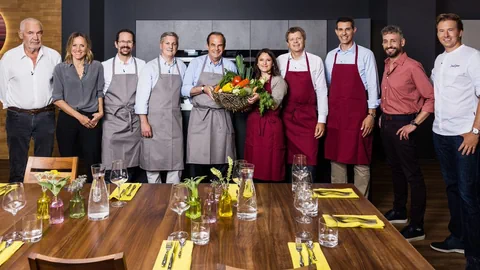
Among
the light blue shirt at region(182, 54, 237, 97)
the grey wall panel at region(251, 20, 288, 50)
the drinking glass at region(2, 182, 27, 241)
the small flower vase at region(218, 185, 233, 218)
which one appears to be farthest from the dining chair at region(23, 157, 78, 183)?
the grey wall panel at region(251, 20, 288, 50)

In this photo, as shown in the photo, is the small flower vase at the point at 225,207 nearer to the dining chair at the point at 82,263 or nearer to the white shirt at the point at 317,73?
the dining chair at the point at 82,263

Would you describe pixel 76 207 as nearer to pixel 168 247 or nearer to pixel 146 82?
pixel 168 247

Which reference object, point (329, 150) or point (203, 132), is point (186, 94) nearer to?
point (203, 132)

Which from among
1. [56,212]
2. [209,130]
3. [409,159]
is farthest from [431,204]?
[56,212]

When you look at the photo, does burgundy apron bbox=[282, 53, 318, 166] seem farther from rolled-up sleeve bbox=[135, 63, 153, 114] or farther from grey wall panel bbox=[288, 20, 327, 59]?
grey wall panel bbox=[288, 20, 327, 59]

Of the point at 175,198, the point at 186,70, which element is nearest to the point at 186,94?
the point at 186,70

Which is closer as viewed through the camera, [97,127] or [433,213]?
[97,127]

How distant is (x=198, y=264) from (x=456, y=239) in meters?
2.36

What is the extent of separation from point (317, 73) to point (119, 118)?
5.24 feet

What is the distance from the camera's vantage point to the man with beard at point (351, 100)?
338cm

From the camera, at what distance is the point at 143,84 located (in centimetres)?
335

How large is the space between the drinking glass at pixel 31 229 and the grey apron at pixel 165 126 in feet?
6.56

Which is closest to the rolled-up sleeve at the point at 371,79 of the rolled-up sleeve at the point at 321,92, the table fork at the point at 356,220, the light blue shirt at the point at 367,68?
the light blue shirt at the point at 367,68

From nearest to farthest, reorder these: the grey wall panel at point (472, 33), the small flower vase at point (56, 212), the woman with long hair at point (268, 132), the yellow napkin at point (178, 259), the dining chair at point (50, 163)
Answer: the yellow napkin at point (178, 259)
the small flower vase at point (56, 212)
the dining chair at point (50, 163)
the woman with long hair at point (268, 132)
the grey wall panel at point (472, 33)
